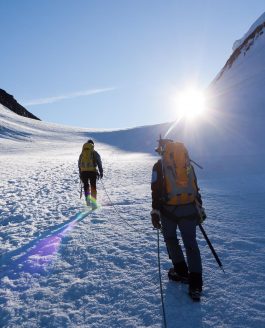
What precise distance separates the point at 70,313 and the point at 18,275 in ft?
5.53

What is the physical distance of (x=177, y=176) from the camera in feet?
16.6

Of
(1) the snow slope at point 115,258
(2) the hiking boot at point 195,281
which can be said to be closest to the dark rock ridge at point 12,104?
(1) the snow slope at point 115,258

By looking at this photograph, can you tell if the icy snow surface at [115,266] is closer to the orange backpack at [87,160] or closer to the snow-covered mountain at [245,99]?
the orange backpack at [87,160]

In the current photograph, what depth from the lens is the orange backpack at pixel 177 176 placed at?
5.05 meters

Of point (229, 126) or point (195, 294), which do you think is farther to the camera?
point (229, 126)

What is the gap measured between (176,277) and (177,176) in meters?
1.56

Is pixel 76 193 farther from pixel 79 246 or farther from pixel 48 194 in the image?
pixel 79 246

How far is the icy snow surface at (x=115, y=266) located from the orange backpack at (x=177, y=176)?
1.35 m

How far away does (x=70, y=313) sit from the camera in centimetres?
Result: 480

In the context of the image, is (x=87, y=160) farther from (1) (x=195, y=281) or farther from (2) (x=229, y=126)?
(2) (x=229, y=126)

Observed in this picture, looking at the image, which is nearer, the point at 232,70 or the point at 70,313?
the point at 70,313

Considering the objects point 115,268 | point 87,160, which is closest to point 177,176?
point 115,268

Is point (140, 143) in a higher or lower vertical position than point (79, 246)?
higher

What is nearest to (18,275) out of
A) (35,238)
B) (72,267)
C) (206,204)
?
(72,267)
